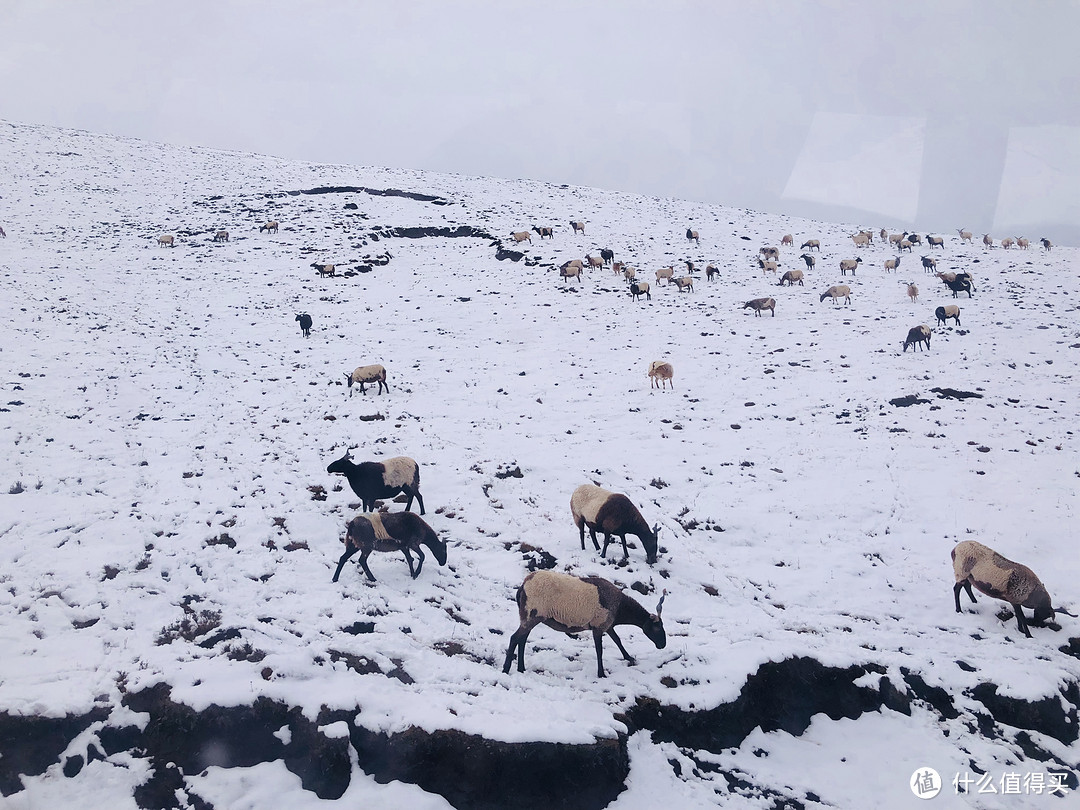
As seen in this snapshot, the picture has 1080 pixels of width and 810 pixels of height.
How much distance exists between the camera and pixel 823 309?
2708 cm

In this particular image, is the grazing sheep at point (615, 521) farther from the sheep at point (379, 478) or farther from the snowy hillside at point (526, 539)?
the sheep at point (379, 478)

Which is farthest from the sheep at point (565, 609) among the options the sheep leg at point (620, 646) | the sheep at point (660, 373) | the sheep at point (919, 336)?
the sheep at point (919, 336)

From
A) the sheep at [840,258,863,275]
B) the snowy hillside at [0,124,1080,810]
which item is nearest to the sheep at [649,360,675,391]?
the snowy hillside at [0,124,1080,810]

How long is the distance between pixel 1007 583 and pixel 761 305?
19.9 metres

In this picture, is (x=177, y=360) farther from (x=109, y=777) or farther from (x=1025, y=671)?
(x=1025, y=671)

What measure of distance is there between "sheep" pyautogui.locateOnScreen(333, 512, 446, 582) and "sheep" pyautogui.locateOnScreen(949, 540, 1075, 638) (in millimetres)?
9370

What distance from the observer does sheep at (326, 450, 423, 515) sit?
11.3m

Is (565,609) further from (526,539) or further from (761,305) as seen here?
(761,305)

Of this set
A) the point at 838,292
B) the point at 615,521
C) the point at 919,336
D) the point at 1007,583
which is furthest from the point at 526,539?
the point at 838,292

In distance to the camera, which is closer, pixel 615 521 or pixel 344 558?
pixel 344 558

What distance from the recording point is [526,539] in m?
10.9

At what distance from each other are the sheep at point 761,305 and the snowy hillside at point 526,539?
1.83 feet

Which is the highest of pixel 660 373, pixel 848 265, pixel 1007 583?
pixel 848 265

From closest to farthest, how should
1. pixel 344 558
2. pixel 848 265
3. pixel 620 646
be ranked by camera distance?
pixel 620 646 → pixel 344 558 → pixel 848 265
